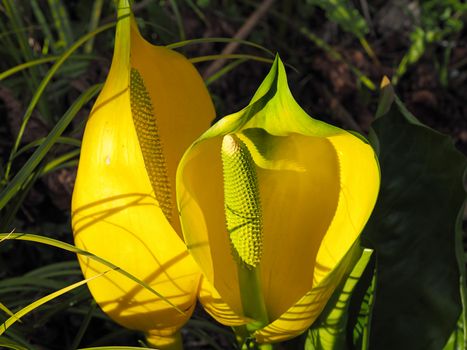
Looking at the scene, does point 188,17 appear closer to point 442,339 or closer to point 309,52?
point 309,52

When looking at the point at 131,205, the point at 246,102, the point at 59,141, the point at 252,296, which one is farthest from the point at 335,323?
the point at 246,102

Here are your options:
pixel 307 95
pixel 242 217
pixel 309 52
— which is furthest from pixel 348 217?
pixel 309 52

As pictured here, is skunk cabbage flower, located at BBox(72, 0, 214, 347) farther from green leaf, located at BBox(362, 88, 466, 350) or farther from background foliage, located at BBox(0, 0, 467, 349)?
green leaf, located at BBox(362, 88, 466, 350)

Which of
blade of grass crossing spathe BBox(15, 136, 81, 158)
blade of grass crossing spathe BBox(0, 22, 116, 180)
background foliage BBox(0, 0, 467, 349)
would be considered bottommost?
background foliage BBox(0, 0, 467, 349)

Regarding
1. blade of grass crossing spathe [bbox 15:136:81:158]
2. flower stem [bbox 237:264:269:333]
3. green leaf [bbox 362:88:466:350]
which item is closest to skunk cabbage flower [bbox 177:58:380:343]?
flower stem [bbox 237:264:269:333]

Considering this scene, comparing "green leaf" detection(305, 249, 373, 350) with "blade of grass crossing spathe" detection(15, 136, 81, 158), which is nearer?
"green leaf" detection(305, 249, 373, 350)

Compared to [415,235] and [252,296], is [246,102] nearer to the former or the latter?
[415,235]

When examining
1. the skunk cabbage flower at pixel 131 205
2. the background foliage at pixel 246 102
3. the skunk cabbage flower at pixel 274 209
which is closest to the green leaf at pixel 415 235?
the background foliage at pixel 246 102
